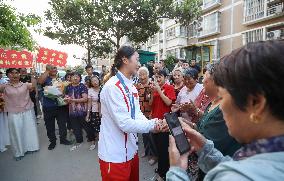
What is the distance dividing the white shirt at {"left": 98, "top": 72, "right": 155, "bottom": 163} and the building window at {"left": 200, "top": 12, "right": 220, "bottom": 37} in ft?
73.2

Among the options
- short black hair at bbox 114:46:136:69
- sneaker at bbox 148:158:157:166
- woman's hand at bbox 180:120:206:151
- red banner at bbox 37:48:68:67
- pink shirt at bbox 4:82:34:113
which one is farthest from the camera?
red banner at bbox 37:48:68:67

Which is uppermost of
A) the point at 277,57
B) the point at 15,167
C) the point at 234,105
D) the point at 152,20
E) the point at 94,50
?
the point at 152,20

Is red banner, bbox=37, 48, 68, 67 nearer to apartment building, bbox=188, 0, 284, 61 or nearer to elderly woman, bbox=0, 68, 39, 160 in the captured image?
elderly woman, bbox=0, 68, 39, 160

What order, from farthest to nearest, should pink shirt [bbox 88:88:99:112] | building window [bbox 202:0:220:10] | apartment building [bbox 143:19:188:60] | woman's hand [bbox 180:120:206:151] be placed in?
apartment building [bbox 143:19:188:60] < building window [bbox 202:0:220:10] < pink shirt [bbox 88:88:99:112] < woman's hand [bbox 180:120:206:151]

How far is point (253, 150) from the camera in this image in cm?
87

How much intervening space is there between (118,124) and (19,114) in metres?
3.90

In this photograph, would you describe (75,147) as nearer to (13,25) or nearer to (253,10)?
(13,25)

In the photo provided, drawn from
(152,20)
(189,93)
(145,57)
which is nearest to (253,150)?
(189,93)

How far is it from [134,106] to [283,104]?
1861mm

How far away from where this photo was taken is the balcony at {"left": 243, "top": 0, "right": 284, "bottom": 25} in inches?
671

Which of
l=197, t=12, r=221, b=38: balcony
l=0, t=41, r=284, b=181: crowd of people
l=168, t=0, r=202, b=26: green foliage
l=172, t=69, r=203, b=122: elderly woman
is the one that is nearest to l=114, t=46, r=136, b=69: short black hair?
l=0, t=41, r=284, b=181: crowd of people

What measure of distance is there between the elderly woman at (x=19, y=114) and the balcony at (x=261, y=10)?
1567cm

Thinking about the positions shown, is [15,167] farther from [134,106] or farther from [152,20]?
[152,20]

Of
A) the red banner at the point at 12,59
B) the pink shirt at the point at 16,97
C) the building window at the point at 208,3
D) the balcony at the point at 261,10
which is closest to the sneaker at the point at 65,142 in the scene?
the pink shirt at the point at 16,97
